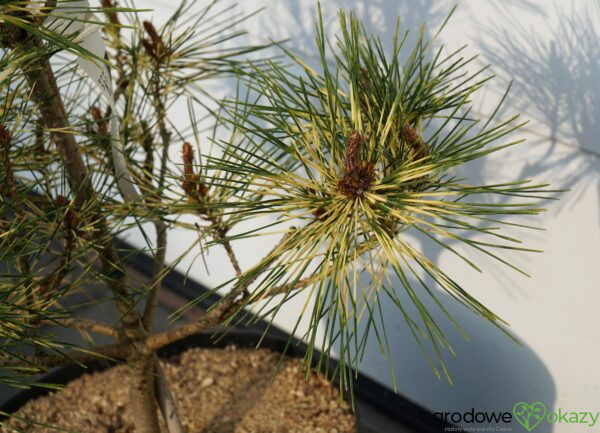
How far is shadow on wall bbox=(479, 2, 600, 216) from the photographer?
2.39 ft

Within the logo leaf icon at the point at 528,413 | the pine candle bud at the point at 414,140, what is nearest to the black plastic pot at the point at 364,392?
the logo leaf icon at the point at 528,413

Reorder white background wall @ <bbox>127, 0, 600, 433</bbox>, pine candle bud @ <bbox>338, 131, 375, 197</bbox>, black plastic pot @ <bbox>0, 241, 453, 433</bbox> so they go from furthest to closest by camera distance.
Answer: black plastic pot @ <bbox>0, 241, 453, 433</bbox>
white background wall @ <bbox>127, 0, 600, 433</bbox>
pine candle bud @ <bbox>338, 131, 375, 197</bbox>

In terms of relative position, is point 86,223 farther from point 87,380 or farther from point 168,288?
point 168,288

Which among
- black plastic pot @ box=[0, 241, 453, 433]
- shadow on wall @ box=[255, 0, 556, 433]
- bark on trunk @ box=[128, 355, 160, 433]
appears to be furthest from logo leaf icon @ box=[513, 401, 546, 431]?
bark on trunk @ box=[128, 355, 160, 433]

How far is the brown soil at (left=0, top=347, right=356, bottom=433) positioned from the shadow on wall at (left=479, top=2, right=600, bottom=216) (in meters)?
0.38

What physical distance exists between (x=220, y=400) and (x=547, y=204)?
494 mm

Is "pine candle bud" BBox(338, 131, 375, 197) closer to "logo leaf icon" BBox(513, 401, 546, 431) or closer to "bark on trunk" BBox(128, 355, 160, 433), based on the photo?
"bark on trunk" BBox(128, 355, 160, 433)

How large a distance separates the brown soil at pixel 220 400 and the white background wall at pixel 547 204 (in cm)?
18

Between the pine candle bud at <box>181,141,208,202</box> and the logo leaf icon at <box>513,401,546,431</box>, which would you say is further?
the logo leaf icon at <box>513,401,546,431</box>

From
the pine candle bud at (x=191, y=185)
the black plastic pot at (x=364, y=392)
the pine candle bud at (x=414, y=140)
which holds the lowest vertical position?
the black plastic pot at (x=364, y=392)

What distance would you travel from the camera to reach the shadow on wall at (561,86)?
0.73 meters

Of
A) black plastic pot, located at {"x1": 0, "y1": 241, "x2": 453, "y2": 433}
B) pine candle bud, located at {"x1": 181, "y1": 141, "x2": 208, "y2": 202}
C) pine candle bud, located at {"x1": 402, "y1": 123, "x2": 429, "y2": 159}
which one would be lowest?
black plastic pot, located at {"x1": 0, "y1": 241, "x2": 453, "y2": 433}

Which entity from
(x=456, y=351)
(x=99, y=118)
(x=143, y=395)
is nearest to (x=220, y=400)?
(x=143, y=395)

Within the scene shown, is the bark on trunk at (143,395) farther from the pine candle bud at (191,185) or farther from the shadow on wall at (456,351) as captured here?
the shadow on wall at (456,351)
